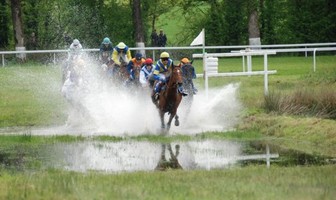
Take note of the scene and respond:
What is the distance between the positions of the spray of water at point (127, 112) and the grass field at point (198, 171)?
2.48 ft

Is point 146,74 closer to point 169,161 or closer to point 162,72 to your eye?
point 162,72

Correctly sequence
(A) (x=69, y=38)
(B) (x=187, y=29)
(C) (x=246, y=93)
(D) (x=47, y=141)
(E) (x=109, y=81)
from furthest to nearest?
(B) (x=187, y=29) < (A) (x=69, y=38) < (C) (x=246, y=93) < (E) (x=109, y=81) < (D) (x=47, y=141)

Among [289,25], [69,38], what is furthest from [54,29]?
[289,25]

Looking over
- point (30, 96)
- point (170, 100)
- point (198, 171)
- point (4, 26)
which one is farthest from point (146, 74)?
point (4, 26)

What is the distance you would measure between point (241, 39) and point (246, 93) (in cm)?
3068

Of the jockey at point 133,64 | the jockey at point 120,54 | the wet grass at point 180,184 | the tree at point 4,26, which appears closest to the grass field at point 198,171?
the wet grass at point 180,184

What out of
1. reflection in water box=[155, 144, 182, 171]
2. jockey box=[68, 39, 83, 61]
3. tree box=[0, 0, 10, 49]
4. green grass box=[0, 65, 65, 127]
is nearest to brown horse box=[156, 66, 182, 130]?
reflection in water box=[155, 144, 182, 171]

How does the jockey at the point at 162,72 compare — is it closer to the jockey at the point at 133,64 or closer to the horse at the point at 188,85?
the horse at the point at 188,85

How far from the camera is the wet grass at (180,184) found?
568 inches

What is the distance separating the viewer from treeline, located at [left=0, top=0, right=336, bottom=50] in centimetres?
5966

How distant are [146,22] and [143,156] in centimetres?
4560

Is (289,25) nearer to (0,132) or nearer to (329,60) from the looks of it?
(329,60)

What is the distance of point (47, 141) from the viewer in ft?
74.9

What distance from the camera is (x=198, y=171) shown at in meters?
17.1
